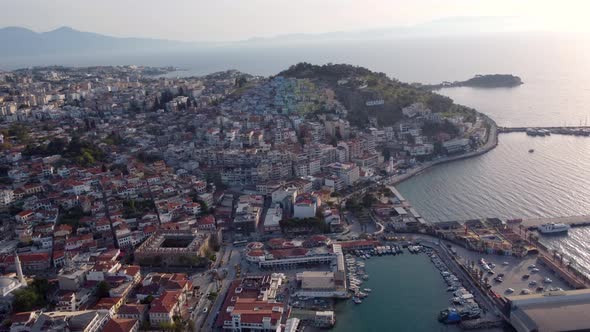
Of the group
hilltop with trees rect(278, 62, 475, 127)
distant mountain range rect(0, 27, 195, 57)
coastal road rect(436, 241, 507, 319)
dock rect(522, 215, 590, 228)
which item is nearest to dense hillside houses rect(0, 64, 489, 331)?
hilltop with trees rect(278, 62, 475, 127)

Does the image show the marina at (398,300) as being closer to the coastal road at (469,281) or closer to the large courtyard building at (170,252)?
the coastal road at (469,281)

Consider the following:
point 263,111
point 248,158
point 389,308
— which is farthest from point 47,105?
point 389,308

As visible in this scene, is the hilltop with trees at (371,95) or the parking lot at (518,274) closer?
the parking lot at (518,274)

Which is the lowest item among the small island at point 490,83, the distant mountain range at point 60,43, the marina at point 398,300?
the marina at point 398,300

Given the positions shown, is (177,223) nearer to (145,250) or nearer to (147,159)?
(145,250)

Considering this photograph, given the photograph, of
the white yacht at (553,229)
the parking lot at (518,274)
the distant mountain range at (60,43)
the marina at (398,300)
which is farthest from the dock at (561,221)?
the distant mountain range at (60,43)

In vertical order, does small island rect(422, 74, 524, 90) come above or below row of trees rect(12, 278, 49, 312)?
above

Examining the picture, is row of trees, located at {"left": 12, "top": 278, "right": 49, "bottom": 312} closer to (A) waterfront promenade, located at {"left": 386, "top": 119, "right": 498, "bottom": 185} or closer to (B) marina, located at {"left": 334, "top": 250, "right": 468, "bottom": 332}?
(B) marina, located at {"left": 334, "top": 250, "right": 468, "bottom": 332}
